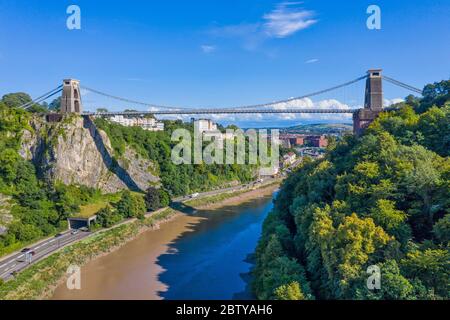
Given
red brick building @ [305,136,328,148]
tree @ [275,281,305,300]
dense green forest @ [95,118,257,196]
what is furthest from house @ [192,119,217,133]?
tree @ [275,281,305,300]

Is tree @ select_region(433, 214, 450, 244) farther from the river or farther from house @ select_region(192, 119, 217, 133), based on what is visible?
house @ select_region(192, 119, 217, 133)

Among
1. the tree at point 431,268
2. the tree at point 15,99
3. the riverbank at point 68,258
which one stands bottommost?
the riverbank at point 68,258

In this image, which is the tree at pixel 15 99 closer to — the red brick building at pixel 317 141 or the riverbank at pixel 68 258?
the riverbank at pixel 68 258

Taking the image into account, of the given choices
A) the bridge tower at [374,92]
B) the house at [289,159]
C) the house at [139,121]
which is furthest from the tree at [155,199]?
the house at [289,159]

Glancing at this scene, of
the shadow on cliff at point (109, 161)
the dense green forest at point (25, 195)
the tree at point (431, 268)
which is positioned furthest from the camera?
the shadow on cliff at point (109, 161)

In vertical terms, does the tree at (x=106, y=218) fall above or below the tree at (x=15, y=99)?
below

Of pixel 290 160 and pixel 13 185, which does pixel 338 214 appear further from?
pixel 290 160

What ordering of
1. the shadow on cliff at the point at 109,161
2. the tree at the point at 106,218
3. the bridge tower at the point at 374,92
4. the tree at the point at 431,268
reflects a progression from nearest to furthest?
the tree at the point at 431,268, the tree at the point at 106,218, the bridge tower at the point at 374,92, the shadow on cliff at the point at 109,161
